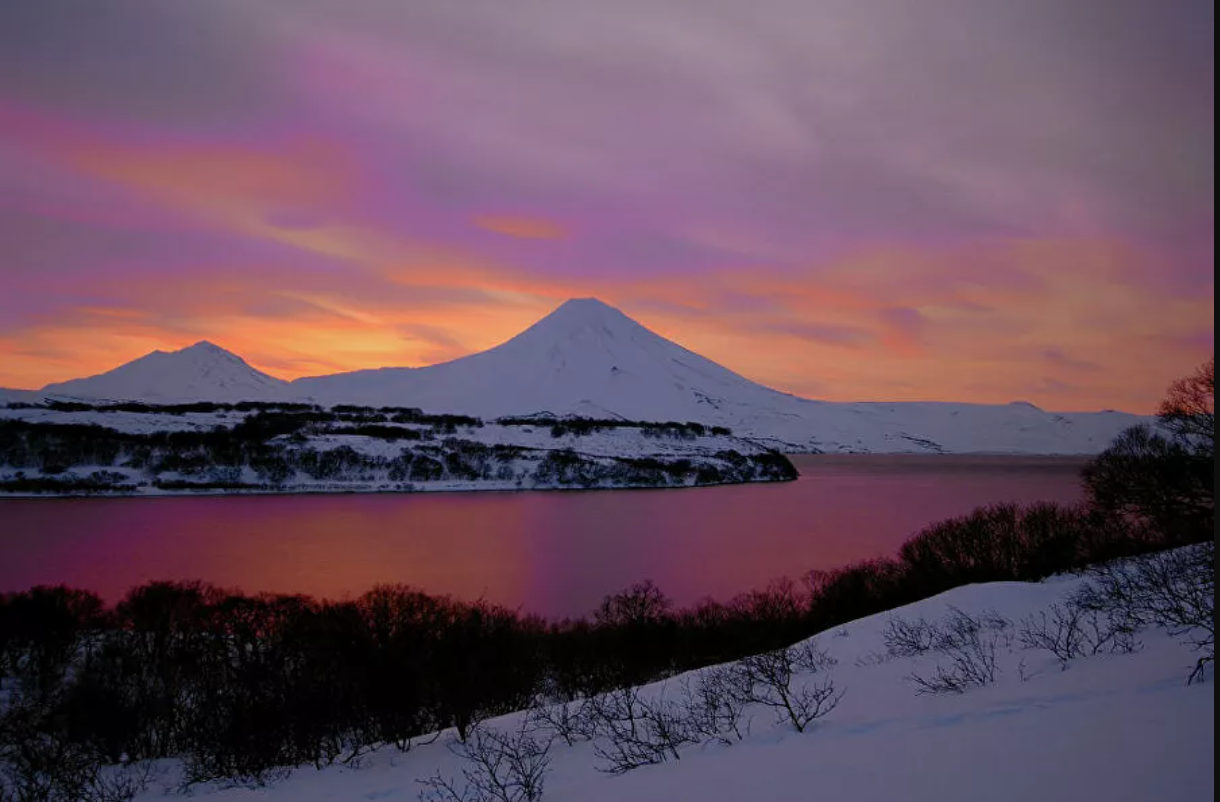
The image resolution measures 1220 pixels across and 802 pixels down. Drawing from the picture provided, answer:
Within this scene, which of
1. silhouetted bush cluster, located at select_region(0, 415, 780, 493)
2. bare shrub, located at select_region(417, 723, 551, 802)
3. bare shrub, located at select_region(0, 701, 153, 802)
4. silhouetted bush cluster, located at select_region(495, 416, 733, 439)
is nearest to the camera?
bare shrub, located at select_region(417, 723, 551, 802)

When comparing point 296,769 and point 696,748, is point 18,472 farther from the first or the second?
point 696,748

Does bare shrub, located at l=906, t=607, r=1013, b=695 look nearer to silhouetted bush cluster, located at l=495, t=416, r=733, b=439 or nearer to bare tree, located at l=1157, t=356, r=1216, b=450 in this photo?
bare tree, located at l=1157, t=356, r=1216, b=450

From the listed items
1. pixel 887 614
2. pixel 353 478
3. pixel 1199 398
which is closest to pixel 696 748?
pixel 887 614

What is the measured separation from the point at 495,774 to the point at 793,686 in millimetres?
5826

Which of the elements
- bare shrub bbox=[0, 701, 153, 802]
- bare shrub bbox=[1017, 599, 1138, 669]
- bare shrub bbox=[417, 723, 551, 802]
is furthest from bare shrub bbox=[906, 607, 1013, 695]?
bare shrub bbox=[0, 701, 153, 802]

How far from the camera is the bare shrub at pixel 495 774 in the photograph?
819 centimetres

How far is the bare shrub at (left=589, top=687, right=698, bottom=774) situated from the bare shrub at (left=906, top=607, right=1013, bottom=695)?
3437 millimetres

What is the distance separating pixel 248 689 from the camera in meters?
18.3

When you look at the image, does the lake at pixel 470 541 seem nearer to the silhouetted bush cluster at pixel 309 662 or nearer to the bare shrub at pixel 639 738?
the silhouetted bush cluster at pixel 309 662

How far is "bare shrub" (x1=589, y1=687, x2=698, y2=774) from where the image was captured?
8375 millimetres

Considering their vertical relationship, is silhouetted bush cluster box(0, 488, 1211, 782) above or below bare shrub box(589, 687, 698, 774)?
below

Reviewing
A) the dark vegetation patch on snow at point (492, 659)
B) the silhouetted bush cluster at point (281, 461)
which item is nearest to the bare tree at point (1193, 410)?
the dark vegetation patch on snow at point (492, 659)

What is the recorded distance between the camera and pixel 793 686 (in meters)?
12.7

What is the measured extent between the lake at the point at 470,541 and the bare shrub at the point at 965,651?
67.4ft
